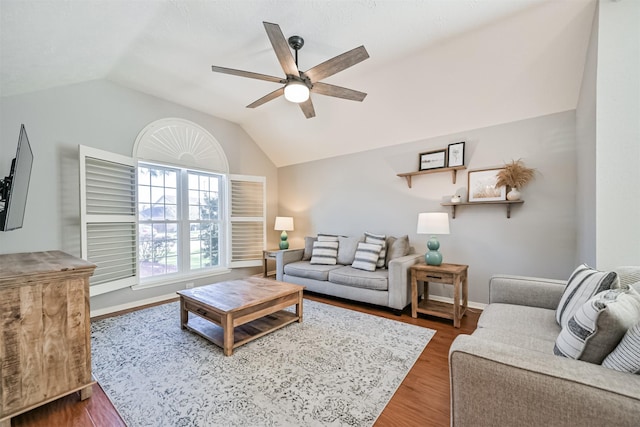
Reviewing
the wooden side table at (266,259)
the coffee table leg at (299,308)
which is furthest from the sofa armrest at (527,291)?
the wooden side table at (266,259)

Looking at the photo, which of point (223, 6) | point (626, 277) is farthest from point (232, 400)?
point (223, 6)

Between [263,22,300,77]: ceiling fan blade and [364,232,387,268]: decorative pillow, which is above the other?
[263,22,300,77]: ceiling fan blade

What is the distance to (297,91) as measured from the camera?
2309mm

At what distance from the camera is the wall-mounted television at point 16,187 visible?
185 centimetres

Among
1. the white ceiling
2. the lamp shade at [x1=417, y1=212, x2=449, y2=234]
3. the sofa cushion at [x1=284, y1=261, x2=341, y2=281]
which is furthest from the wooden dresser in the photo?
the lamp shade at [x1=417, y1=212, x2=449, y2=234]

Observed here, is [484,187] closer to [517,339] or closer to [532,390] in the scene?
[517,339]

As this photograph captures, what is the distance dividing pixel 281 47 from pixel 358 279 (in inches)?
103

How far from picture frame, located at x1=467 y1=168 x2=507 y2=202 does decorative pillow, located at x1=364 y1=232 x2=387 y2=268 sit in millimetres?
1218

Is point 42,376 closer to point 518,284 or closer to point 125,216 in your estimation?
point 125,216

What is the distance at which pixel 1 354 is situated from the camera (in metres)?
1.40

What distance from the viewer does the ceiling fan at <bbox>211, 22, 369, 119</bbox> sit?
190 cm

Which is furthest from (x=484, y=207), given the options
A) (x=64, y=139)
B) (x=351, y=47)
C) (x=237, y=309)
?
(x=64, y=139)

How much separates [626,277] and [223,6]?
3326 millimetres

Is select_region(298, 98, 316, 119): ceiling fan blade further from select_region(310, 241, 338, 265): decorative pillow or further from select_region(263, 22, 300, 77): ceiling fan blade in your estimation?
select_region(310, 241, 338, 265): decorative pillow
